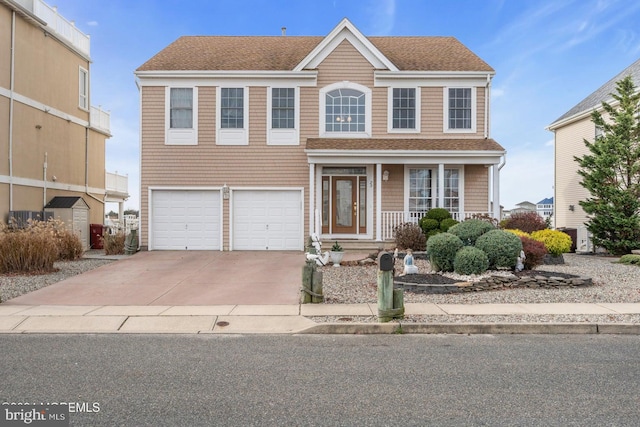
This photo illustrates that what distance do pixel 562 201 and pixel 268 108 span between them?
16.8 meters

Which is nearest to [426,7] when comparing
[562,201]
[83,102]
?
[562,201]

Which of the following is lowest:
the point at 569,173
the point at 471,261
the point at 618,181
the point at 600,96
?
the point at 471,261

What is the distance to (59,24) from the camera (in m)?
20.0

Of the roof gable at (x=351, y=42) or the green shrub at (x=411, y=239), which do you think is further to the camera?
the roof gable at (x=351, y=42)

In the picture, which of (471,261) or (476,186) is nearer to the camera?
(471,261)

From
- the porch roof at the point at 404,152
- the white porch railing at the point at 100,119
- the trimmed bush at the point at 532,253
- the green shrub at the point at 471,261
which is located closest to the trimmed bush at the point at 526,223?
the porch roof at the point at 404,152

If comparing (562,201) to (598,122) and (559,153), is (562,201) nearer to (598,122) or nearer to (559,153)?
(559,153)

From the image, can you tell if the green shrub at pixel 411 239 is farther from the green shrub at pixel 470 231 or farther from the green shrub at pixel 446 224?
the green shrub at pixel 470 231

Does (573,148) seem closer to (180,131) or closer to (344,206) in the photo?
(344,206)

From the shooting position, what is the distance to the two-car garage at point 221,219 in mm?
17562

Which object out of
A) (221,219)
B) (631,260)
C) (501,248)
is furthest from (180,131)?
(631,260)

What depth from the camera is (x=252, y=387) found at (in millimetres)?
4738

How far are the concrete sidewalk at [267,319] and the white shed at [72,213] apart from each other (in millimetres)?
10213

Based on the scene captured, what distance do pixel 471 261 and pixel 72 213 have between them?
15.2m
